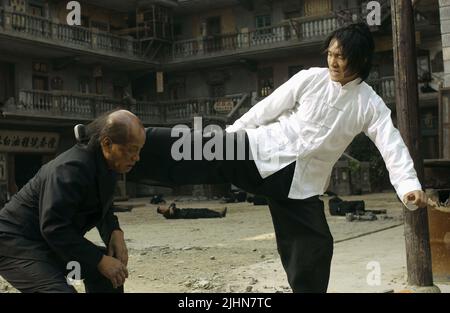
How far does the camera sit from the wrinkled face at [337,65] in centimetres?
350

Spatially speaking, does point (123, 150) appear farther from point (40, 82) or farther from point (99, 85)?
point (99, 85)

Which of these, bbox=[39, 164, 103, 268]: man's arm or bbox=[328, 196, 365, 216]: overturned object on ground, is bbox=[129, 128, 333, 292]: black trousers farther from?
bbox=[328, 196, 365, 216]: overturned object on ground

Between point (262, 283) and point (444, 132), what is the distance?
378 centimetres

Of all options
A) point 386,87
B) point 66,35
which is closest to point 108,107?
point 66,35

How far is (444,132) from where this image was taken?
814 cm

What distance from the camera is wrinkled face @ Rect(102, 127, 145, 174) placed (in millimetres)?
2875

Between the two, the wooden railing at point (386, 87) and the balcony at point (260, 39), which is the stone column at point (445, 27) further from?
the wooden railing at point (386, 87)

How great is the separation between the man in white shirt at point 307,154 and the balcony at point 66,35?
18.7 m

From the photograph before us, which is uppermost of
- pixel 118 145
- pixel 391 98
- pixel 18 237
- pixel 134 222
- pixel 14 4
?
pixel 14 4

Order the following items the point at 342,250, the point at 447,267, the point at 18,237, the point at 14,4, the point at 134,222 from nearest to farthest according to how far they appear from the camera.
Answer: the point at 18,237, the point at 447,267, the point at 342,250, the point at 134,222, the point at 14,4

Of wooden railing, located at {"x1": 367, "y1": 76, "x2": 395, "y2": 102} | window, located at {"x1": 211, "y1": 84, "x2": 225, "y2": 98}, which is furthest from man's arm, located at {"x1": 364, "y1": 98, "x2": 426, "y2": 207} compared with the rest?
window, located at {"x1": 211, "y1": 84, "x2": 225, "y2": 98}

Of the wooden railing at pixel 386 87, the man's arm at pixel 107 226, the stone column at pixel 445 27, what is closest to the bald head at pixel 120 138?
the man's arm at pixel 107 226

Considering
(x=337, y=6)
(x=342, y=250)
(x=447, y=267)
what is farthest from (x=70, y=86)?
(x=447, y=267)
